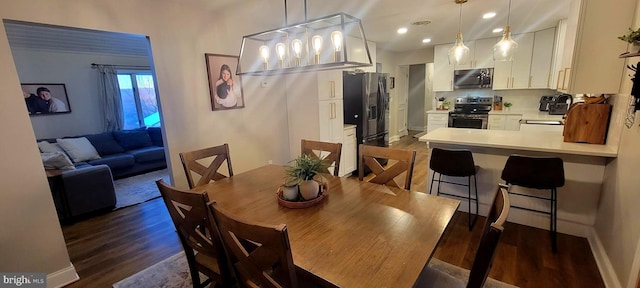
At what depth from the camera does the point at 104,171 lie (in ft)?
10.7

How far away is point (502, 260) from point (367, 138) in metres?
2.52

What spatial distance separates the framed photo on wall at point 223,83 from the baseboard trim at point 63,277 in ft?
6.23

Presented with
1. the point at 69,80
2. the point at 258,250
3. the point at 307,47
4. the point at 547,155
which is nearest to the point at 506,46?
the point at 547,155

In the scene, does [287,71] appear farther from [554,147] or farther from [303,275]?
[554,147]

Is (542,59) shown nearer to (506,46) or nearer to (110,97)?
(506,46)

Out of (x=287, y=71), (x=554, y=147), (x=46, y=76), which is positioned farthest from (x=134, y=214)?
(x=554, y=147)

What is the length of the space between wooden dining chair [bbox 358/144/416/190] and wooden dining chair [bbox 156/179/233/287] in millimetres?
1162

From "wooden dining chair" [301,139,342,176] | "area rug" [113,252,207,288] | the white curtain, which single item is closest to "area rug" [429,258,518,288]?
"wooden dining chair" [301,139,342,176]

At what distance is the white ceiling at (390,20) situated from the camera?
280 centimetres

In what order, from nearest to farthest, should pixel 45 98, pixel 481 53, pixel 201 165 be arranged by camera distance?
pixel 201 165 → pixel 45 98 → pixel 481 53

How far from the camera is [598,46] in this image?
197cm

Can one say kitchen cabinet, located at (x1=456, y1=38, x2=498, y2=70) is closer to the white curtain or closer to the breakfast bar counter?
the breakfast bar counter

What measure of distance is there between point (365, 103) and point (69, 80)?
17.9ft

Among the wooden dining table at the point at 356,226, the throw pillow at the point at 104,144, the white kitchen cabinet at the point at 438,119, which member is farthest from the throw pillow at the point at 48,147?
the white kitchen cabinet at the point at 438,119
